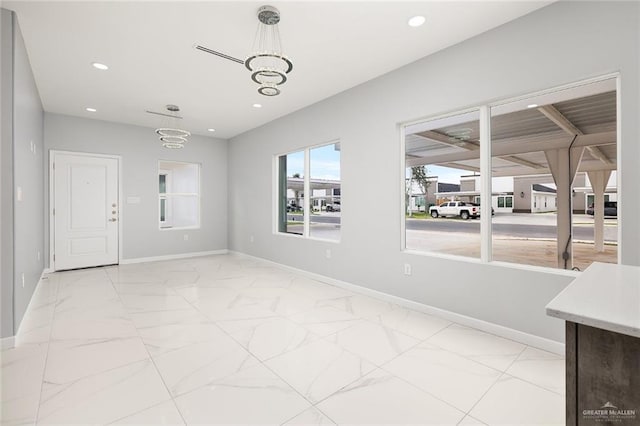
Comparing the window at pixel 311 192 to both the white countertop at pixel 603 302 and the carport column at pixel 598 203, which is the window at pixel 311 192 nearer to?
the carport column at pixel 598 203

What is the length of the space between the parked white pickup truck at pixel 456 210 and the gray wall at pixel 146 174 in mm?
5573

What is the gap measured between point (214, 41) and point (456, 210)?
325 cm

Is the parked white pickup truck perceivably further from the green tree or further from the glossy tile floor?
the glossy tile floor

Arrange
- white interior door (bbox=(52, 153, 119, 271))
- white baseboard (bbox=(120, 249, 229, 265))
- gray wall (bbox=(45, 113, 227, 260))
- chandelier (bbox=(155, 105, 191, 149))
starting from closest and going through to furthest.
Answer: chandelier (bbox=(155, 105, 191, 149)), white interior door (bbox=(52, 153, 119, 271)), gray wall (bbox=(45, 113, 227, 260)), white baseboard (bbox=(120, 249, 229, 265))

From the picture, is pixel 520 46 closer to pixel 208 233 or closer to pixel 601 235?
pixel 601 235

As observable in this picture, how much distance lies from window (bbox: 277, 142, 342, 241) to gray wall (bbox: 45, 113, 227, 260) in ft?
7.81

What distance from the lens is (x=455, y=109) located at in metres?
3.24

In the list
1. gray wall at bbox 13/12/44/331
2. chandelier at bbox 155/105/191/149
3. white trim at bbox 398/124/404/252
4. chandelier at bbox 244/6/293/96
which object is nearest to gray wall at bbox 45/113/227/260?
chandelier at bbox 155/105/191/149

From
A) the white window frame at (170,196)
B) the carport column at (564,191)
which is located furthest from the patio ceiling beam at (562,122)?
the white window frame at (170,196)

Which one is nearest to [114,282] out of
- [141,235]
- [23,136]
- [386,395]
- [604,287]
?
[141,235]

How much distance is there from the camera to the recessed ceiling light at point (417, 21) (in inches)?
108

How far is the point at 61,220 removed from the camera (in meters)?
5.65

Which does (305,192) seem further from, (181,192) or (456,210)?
(181,192)

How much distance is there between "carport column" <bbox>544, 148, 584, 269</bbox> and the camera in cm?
282
